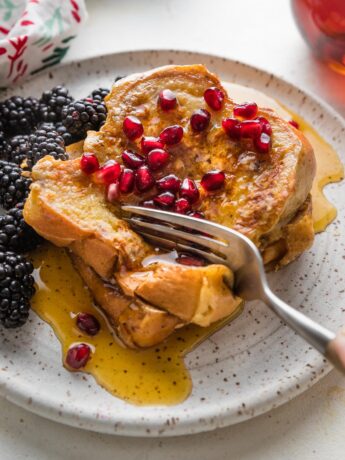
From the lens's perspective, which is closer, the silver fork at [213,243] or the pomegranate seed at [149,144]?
the silver fork at [213,243]

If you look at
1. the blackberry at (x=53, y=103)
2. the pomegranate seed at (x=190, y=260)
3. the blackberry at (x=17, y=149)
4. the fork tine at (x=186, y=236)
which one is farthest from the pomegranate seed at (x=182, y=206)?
the blackberry at (x=53, y=103)

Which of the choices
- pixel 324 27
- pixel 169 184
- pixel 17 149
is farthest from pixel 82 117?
pixel 324 27

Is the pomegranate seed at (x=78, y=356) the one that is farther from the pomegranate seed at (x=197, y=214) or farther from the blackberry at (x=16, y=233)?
the pomegranate seed at (x=197, y=214)

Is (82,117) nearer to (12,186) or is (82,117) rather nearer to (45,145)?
(45,145)

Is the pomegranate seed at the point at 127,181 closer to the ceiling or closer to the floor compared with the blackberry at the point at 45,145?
closer to the ceiling

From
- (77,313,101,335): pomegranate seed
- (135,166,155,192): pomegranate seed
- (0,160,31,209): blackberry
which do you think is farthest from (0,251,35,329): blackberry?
(135,166,155,192): pomegranate seed

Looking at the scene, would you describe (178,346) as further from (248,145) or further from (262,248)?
(248,145)
